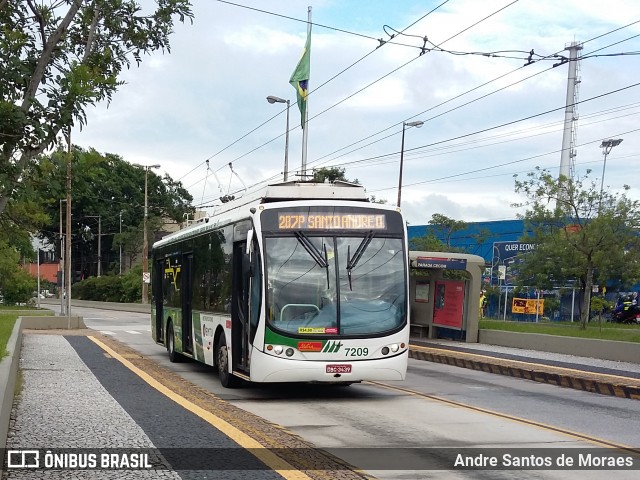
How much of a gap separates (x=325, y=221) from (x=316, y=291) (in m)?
1.15

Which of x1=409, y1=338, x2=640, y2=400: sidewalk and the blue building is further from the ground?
the blue building

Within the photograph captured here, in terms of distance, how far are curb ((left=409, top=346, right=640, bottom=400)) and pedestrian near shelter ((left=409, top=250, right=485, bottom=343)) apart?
405cm

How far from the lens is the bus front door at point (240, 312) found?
40.2ft

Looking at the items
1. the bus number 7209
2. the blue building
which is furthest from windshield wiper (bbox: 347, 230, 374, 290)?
the blue building

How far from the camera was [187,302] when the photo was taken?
16.9 m

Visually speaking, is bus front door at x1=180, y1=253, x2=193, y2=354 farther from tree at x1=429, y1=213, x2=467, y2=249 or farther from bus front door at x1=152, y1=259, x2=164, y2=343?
tree at x1=429, y1=213, x2=467, y2=249

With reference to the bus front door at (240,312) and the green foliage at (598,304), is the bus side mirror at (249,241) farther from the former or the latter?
the green foliage at (598,304)

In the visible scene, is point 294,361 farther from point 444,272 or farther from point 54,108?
point 444,272

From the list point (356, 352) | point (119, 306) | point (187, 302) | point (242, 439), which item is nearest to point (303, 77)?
Result: point (187, 302)

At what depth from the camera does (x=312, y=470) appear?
6.91m

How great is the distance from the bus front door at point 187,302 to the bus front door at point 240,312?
3809mm

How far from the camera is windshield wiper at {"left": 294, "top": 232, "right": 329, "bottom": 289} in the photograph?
471 inches

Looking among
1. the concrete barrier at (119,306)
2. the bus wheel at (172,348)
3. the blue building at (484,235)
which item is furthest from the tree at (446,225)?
the bus wheel at (172,348)

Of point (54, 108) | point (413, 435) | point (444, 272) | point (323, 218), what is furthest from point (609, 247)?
point (54, 108)
